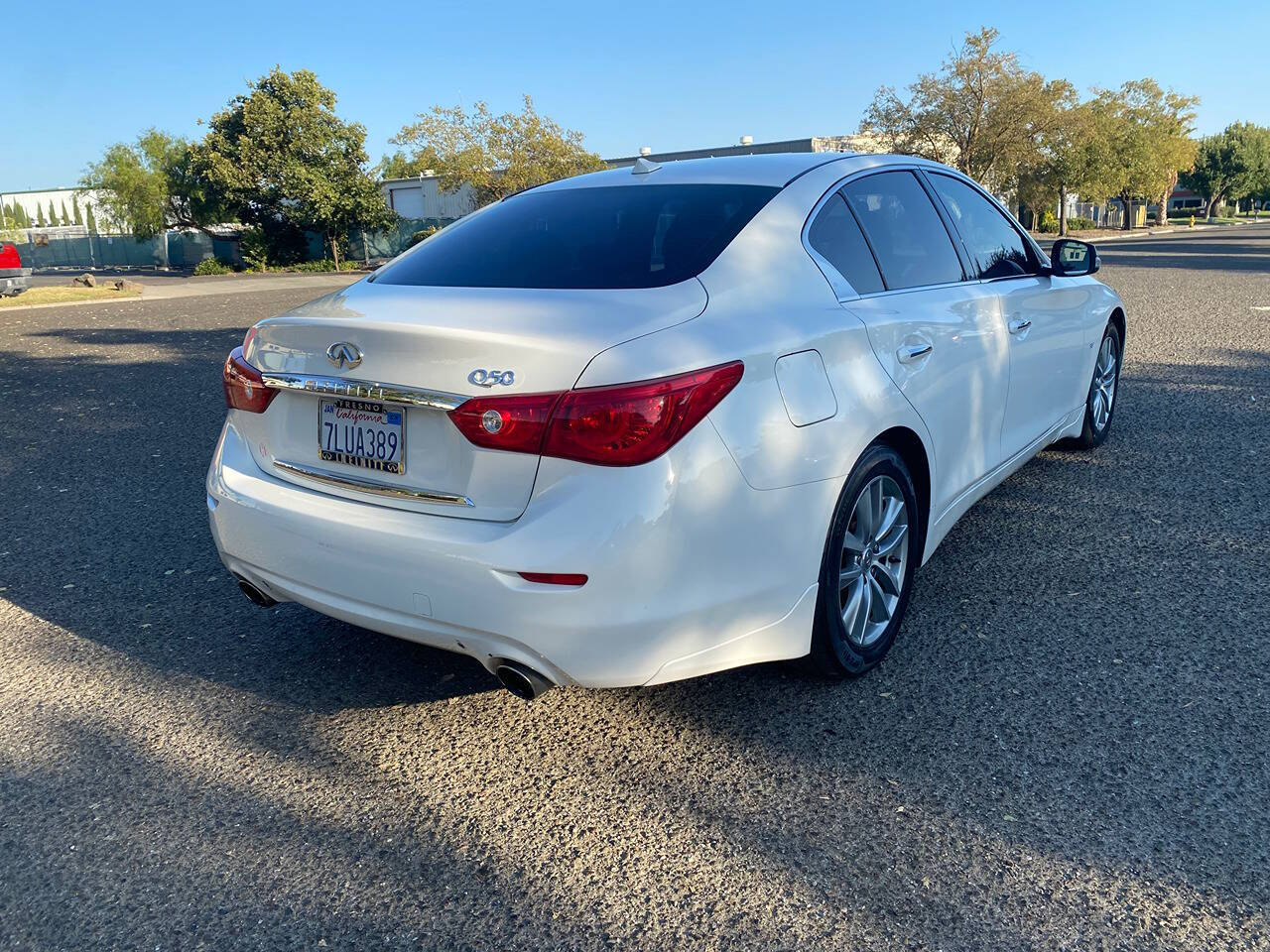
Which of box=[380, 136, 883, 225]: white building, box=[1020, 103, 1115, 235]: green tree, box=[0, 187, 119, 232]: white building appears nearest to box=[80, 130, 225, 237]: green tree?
box=[380, 136, 883, 225]: white building

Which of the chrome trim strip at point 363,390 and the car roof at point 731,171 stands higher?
the car roof at point 731,171

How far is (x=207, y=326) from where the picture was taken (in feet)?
53.1

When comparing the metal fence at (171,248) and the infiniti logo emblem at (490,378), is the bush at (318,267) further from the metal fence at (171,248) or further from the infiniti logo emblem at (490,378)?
the infiniti logo emblem at (490,378)

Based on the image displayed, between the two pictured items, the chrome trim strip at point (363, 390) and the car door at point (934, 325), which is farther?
the car door at point (934, 325)

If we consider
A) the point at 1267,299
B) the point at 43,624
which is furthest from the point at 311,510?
the point at 1267,299

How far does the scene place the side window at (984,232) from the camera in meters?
4.25

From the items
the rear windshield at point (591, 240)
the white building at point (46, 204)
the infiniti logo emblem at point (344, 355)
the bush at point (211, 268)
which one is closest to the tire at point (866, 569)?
the rear windshield at point (591, 240)

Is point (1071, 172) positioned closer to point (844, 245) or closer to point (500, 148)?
point (500, 148)

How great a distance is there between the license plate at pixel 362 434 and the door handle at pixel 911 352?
1618 millimetres

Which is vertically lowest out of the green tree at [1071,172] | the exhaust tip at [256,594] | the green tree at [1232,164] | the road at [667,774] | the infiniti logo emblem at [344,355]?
the road at [667,774]

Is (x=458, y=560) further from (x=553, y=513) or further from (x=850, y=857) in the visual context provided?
(x=850, y=857)

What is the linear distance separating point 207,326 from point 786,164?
1466 centimetres

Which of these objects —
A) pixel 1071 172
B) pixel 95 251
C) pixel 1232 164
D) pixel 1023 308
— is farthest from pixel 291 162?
pixel 1232 164

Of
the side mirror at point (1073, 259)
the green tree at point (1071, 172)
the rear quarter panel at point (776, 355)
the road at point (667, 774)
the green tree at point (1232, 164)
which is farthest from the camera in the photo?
the green tree at point (1232, 164)
